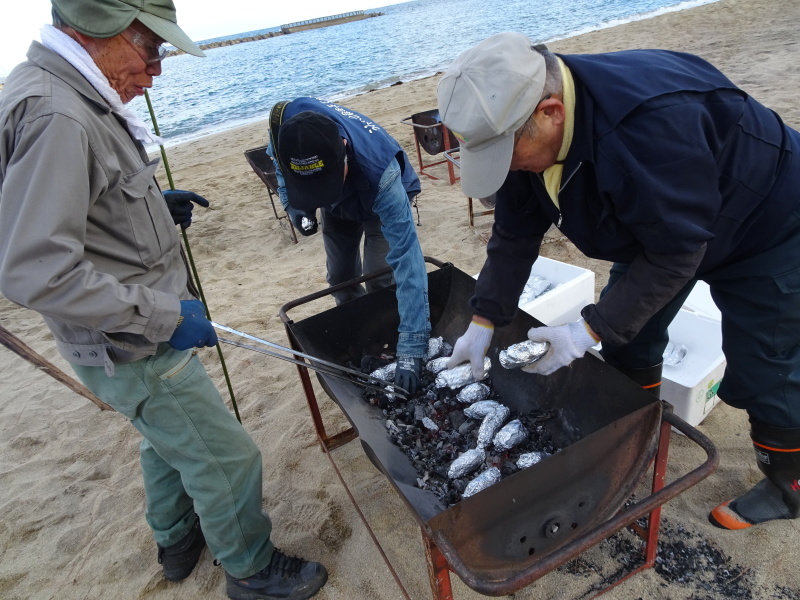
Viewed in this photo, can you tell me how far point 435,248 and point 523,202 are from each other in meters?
2.80

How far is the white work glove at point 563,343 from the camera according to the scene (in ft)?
5.01

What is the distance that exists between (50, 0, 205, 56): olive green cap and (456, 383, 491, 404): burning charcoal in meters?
1.62

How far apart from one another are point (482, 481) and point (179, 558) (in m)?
1.32

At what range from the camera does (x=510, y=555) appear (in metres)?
1.40

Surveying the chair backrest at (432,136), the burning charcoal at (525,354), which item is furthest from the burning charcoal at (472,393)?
the chair backrest at (432,136)

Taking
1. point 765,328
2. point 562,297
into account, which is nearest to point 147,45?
point 765,328

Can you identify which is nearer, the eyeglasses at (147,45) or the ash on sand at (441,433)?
the eyeglasses at (147,45)

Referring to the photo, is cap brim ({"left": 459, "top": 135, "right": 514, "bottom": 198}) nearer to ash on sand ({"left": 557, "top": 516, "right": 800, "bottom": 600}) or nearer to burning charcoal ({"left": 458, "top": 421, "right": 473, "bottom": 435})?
burning charcoal ({"left": 458, "top": 421, "right": 473, "bottom": 435})

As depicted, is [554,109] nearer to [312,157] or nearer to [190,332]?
[312,157]

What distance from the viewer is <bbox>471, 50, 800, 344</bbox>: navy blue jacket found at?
118 cm

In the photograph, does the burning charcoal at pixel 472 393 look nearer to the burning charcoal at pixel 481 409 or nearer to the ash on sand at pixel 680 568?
the burning charcoal at pixel 481 409

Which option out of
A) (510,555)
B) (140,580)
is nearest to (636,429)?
(510,555)

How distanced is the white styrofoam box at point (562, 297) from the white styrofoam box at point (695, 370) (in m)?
0.50

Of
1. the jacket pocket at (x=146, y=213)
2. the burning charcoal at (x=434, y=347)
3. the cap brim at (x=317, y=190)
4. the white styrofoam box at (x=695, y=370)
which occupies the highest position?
the jacket pocket at (x=146, y=213)
